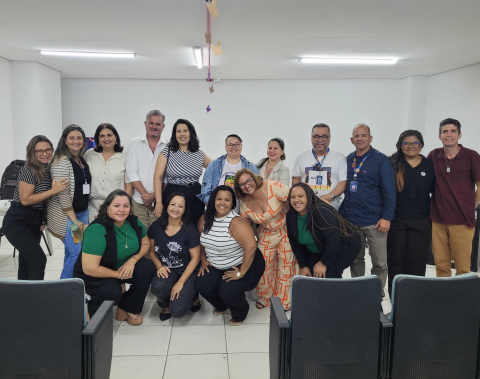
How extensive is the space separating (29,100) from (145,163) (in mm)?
3994

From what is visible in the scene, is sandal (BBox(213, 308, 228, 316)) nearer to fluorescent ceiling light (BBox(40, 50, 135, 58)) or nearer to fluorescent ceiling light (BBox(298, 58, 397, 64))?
fluorescent ceiling light (BBox(40, 50, 135, 58))

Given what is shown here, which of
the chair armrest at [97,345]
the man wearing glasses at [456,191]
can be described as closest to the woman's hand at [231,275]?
the chair armrest at [97,345]

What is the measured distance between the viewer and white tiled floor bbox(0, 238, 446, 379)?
2.13 metres

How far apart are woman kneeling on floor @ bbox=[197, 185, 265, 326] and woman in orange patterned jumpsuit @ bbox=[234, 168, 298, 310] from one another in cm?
13

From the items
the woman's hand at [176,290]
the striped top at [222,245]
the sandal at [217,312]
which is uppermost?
the striped top at [222,245]

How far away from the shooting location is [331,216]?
254cm

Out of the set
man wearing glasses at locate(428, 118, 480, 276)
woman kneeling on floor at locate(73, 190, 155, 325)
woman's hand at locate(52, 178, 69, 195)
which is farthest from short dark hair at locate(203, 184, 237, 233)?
man wearing glasses at locate(428, 118, 480, 276)

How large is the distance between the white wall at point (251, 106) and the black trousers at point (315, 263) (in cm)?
479

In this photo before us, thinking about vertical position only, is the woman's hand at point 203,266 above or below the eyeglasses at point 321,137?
below

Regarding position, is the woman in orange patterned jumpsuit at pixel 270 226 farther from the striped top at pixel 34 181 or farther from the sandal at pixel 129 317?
the striped top at pixel 34 181

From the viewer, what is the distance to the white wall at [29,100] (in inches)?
230

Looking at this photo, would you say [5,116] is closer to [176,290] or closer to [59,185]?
[59,185]

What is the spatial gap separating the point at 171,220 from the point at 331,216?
1.23 metres

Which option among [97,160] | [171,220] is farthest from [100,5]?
[171,220]
